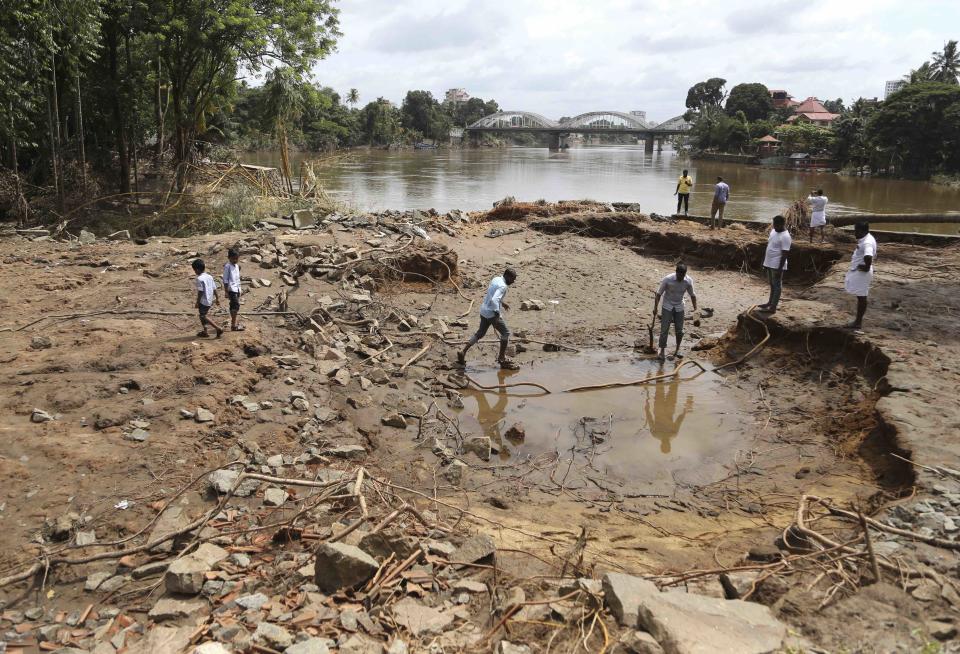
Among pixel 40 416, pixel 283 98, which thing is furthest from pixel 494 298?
pixel 283 98

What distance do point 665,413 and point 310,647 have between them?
542 cm

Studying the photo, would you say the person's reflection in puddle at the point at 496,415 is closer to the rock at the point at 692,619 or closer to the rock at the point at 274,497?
the rock at the point at 274,497

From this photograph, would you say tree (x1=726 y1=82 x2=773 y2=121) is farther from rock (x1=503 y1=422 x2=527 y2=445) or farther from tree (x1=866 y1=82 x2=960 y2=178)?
rock (x1=503 y1=422 x2=527 y2=445)

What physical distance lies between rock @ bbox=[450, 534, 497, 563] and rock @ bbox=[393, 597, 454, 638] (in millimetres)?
498

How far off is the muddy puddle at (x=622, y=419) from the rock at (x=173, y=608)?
3448 mm

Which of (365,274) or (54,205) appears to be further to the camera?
(54,205)

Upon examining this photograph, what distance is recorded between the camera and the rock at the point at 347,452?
6.00 m

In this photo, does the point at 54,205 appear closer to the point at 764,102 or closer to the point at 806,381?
the point at 806,381

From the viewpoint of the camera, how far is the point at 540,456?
6.55 metres

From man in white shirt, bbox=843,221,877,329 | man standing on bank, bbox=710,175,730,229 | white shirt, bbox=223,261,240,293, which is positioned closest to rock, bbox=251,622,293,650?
white shirt, bbox=223,261,240,293

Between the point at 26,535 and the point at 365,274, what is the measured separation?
7391 millimetres

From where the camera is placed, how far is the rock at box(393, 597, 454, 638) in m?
3.49

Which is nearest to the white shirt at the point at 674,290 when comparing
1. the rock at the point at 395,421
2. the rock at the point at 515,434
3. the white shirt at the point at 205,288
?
the rock at the point at 515,434

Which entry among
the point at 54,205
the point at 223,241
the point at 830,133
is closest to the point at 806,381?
the point at 223,241
